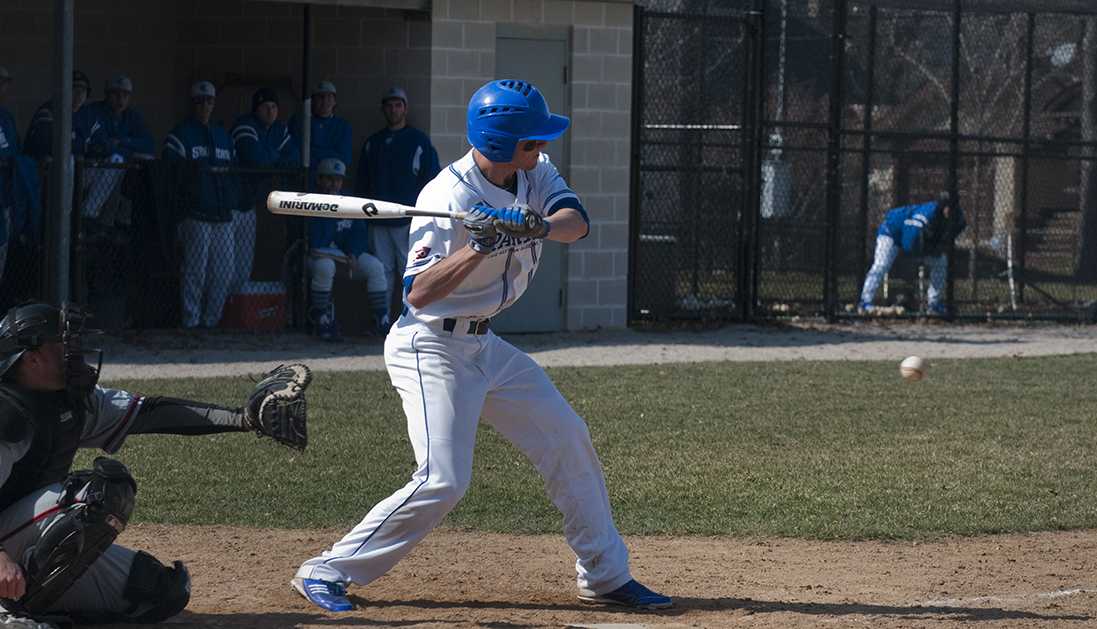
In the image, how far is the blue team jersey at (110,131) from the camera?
12.6m

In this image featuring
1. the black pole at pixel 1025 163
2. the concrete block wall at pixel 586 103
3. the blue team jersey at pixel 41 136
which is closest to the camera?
the blue team jersey at pixel 41 136

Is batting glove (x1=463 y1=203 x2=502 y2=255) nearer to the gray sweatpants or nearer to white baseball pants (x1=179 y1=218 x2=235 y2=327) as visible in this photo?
the gray sweatpants

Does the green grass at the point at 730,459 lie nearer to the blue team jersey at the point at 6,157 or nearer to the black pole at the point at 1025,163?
the blue team jersey at the point at 6,157

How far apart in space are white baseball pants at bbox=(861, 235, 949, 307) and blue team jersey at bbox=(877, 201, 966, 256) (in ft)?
0.30

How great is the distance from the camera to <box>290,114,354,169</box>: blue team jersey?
527 inches

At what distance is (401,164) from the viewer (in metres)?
13.1

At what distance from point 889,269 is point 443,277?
38.4 ft

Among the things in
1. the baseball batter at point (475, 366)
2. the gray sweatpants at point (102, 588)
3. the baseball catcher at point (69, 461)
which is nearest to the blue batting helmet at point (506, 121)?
the baseball batter at point (475, 366)

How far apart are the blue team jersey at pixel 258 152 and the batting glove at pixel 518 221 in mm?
8632

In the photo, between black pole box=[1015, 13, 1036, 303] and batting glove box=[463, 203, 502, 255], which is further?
black pole box=[1015, 13, 1036, 303]

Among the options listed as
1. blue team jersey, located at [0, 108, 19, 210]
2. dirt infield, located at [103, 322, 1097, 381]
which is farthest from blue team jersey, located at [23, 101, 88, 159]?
dirt infield, located at [103, 322, 1097, 381]

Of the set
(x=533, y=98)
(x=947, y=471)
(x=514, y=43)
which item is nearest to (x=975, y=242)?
(x=514, y=43)

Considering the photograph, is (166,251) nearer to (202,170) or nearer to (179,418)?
(202,170)

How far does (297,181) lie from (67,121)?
3005mm
